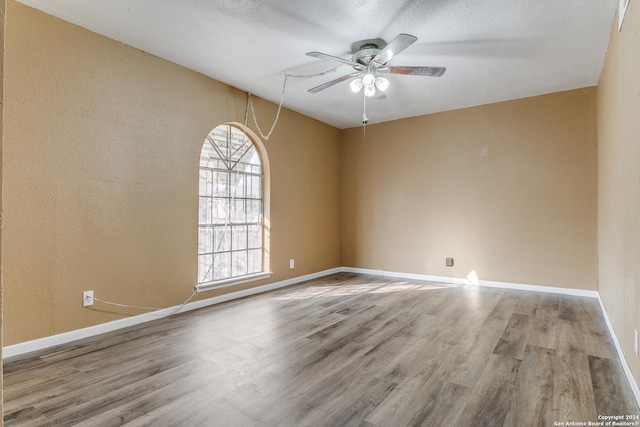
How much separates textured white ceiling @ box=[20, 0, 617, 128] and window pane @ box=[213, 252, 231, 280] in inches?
81.3

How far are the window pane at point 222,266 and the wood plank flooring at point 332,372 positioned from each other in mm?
553

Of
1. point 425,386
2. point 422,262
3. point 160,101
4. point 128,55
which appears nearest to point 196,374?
point 425,386

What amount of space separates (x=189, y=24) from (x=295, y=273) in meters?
3.47

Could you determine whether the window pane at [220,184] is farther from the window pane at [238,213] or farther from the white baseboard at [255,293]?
the white baseboard at [255,293]

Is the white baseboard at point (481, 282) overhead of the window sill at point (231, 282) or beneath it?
beneath

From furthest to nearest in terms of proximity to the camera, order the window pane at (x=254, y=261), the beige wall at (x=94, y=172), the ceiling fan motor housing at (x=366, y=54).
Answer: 1. the window pane at (x=254, y=261)
2. the ceiling fan motor housing at (x=366, y=54)
3. the beige wall at (x=94, y=172)

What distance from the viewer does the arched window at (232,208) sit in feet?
13.0

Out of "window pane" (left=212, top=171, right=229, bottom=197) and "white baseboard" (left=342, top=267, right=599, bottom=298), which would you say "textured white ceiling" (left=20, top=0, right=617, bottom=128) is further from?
"white baseboard" (left=342, top=267, right=599, bottom=298)

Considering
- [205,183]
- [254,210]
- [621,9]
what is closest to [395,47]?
[621,9]

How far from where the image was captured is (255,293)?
443cm

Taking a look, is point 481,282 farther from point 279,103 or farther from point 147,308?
point 147,308

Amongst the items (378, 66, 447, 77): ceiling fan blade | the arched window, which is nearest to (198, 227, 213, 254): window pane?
the arched window

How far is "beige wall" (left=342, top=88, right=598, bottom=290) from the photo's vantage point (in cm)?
428

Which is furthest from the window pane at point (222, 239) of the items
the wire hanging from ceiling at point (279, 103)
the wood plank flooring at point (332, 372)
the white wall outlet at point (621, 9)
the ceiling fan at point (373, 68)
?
the white wall outlet at point (621, 9)
